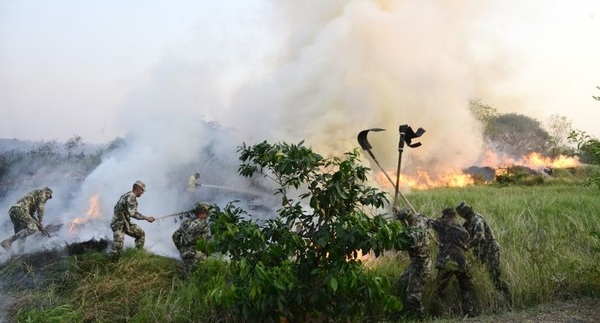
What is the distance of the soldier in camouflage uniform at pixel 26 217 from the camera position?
32.3ft

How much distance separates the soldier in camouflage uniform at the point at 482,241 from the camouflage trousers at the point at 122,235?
5572 mm

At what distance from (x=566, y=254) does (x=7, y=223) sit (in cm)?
1154

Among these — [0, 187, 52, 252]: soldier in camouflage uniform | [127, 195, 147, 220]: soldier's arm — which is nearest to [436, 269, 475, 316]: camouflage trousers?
[127, 195, 147, 220]: soldier's arm

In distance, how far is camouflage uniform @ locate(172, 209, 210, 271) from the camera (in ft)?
28.5

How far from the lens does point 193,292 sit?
7.36 m

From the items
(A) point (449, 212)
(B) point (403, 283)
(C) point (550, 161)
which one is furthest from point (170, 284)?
(C) point (550, 161)

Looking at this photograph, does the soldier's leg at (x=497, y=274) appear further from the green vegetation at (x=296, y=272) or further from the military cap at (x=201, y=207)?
the military cap at (x=201, y=207)

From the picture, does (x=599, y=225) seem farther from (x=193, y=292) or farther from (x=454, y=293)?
(x=193, y=292)

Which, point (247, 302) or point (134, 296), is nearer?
point (247, 302)

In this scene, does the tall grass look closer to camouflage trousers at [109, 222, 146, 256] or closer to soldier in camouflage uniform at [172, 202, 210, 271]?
soldier in camouflage uniform at [172, 202, 210, 271]

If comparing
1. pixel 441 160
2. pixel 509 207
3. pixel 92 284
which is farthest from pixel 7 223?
pixel 441 160

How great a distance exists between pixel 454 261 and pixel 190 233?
13.9ft

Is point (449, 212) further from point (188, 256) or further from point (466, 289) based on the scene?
point (188, 256)

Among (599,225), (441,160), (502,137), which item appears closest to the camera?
(599,225)
